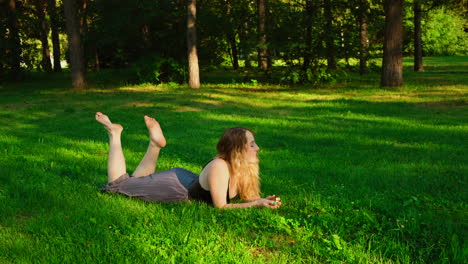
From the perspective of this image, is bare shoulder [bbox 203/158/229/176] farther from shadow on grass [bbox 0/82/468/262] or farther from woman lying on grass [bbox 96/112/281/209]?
shadow on grass [bbox 0/82/468/262]

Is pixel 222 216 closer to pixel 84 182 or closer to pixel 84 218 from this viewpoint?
pixel 84 218

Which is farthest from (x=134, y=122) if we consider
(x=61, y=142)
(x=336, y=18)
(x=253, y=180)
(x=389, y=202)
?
(x=336, y=18)

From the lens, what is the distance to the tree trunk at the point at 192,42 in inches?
747

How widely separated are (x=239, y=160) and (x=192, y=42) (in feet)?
49.8

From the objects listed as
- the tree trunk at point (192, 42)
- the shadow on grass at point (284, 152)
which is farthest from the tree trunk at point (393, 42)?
the tree trunk at point (192, 42)

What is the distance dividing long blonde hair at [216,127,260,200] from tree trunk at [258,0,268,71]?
47.7ft

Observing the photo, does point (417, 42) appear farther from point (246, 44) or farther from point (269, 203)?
point (269, 203)

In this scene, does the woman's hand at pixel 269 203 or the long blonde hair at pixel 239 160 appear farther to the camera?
the long blonde hair at pixel 239 160

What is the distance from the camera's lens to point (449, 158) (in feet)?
22.5

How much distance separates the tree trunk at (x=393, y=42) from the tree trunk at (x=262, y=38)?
4.85 m

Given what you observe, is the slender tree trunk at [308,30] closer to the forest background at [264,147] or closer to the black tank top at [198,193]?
the forest background at [264,147]

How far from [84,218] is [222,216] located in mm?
1364

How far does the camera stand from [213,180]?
466 centimetres

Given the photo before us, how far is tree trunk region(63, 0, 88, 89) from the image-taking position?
19.7 metres
